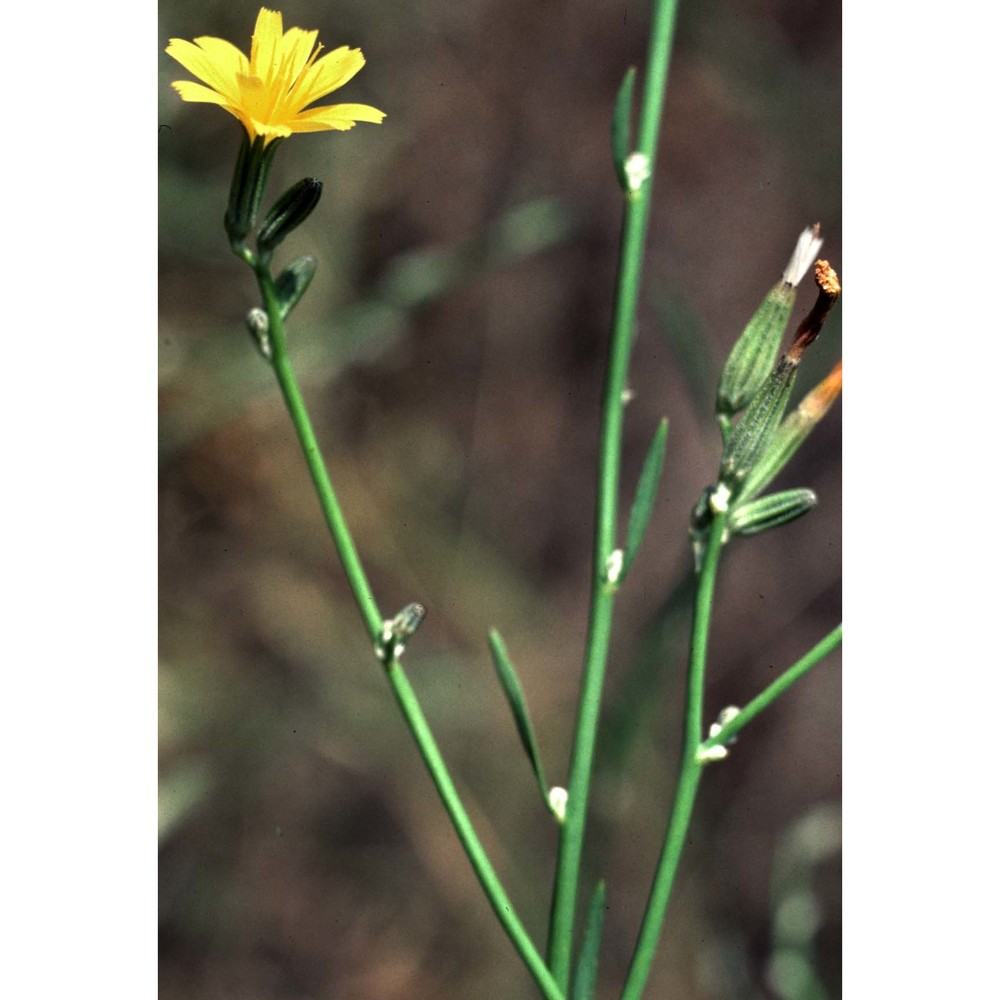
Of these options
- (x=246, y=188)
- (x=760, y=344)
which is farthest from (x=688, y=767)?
(x=246, y=188)

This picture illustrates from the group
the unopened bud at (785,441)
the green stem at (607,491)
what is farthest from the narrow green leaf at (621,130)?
the unopened bud at (785,441)

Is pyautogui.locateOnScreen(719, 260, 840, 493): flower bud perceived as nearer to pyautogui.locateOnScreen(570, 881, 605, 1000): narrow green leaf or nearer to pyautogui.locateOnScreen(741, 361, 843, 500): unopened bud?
pyautogui.locateOnScreen(741, 361, 843, 500): unopened bud

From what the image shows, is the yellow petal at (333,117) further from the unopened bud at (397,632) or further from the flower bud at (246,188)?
the unopened bud at (397,632)

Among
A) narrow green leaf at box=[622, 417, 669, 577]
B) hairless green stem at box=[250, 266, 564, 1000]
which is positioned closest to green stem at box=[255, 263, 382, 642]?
hairless green stem at box=[250, 266, 564, 1000]

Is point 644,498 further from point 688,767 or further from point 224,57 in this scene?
point 224,57

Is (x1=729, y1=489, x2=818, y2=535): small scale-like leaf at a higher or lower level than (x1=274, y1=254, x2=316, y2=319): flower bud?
lower

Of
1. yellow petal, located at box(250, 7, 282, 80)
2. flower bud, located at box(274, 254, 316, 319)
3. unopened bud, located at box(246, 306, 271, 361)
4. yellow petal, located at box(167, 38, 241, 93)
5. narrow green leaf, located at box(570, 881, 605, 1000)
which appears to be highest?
yellow petal, located at box(250, 7, 282, 80)

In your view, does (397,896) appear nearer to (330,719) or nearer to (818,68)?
(330,719)

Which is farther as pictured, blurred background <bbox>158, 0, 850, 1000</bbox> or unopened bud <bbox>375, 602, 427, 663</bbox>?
blurred background <bbox>158, 0, 850, 1000</bbox>
